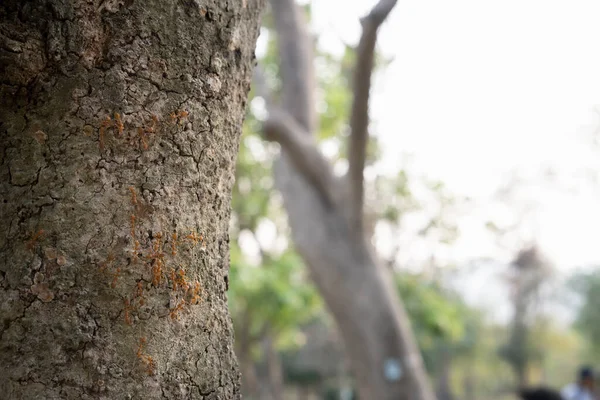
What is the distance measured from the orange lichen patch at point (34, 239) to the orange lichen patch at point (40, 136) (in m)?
0.20

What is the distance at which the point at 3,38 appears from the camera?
1.33 meters

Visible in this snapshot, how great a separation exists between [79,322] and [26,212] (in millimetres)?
264

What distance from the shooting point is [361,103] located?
530cm

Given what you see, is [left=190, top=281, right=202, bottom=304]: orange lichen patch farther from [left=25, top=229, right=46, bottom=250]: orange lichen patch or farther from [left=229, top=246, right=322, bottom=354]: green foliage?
[left=229, top=246, right=322, bottom=354]: green foliage

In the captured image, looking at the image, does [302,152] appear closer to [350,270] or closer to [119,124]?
[350,270]

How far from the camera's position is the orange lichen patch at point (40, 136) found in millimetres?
1368

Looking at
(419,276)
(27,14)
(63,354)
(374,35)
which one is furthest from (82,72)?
(419,276)

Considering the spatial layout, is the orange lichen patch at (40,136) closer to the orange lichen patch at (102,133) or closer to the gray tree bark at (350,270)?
the orange lichen patch at (102,133)

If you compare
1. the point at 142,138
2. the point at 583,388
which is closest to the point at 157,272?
the point at 142,138

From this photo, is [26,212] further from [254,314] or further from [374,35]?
[254,314]

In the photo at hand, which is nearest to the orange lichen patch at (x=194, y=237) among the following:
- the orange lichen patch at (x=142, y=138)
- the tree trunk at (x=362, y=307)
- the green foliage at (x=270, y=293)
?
the orange lichen patch at (x=142, y=138)

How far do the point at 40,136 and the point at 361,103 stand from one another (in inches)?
163

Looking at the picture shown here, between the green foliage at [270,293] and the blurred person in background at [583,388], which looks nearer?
the blurred person in background at [583,388]

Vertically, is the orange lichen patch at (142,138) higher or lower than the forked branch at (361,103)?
lower
